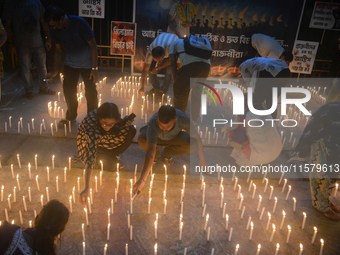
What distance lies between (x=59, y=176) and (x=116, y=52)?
5.36 m

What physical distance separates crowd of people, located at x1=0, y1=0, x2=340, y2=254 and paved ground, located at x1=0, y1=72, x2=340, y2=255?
30 centimetres

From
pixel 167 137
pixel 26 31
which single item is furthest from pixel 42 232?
pixel 26 31

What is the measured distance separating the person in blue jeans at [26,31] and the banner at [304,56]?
22.1 ft

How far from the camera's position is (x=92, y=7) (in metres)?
8.30

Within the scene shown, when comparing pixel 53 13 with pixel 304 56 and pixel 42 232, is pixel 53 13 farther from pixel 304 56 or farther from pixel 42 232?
pixel 304 56

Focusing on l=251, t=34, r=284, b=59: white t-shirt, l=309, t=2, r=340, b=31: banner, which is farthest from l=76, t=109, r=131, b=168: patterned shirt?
l=309, t=2, r=340, b=31: banner

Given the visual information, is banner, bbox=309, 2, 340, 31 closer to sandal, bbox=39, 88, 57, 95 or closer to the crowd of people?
the crowd of people

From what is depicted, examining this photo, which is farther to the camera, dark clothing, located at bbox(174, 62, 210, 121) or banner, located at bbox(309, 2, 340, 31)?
banner, located at bbox(309, 2, 340, 31)

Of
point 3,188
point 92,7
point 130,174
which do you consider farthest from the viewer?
point 92,7

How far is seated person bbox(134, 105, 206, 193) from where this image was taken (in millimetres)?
3564

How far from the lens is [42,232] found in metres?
2.17

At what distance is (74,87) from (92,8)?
13.2ft

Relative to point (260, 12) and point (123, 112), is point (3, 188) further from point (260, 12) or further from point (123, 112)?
point (260, 12)

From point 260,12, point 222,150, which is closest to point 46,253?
point 222,150
